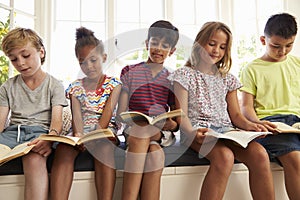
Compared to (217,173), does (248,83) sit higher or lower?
higher

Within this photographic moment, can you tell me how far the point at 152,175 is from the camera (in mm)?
1233

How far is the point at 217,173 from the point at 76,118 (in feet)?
2.08

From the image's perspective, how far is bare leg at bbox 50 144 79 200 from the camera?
3.90 feet

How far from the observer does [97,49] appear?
1531 millimetres

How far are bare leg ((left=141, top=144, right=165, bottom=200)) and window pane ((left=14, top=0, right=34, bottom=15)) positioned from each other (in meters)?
1.63

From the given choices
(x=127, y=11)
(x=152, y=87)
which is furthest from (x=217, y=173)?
(x=127, y=11)

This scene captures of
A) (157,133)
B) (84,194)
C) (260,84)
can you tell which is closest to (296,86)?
(260,84)

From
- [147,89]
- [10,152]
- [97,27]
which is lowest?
[10,152]

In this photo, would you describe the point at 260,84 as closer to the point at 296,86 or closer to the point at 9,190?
the point at 296,86

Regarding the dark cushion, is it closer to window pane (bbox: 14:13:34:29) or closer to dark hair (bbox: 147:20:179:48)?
dark hair (bbox: 147:20:179:48)

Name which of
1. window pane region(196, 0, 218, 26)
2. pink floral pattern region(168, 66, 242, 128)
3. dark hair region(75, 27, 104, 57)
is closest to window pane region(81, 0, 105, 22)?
window pane region(196, 0, 218, 26)

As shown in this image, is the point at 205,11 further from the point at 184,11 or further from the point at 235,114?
the point at 235,114

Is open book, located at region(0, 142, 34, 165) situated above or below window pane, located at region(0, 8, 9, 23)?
below

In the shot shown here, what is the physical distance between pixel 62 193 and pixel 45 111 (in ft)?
1.37
